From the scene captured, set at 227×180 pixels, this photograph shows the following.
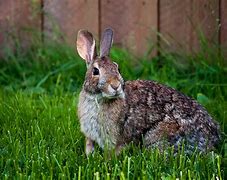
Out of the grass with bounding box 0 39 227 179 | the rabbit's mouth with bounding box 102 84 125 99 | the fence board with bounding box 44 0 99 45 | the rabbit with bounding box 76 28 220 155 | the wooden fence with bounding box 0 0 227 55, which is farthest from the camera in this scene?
the fence board with bounding box 44 0 99 45

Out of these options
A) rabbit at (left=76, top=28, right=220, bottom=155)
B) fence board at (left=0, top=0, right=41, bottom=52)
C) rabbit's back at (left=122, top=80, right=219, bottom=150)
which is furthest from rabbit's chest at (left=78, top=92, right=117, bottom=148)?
fence board at (left=0, top=0, right=41, bottom=52)

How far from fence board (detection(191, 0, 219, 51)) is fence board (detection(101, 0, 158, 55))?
32cm

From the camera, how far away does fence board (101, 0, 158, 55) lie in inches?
242

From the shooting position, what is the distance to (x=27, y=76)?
6055 millimetres

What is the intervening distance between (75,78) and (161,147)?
1792mm

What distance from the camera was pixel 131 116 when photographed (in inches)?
175

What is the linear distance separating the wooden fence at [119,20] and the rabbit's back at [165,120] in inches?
62.1

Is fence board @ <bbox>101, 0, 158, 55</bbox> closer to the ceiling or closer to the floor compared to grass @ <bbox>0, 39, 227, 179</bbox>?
closer to the ceiling

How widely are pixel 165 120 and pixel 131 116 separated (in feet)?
0.64

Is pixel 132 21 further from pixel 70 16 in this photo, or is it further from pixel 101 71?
pixel 101 71

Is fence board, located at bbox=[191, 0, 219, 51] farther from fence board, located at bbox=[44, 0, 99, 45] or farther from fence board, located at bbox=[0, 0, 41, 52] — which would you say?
fence board, located at bbox=[0, 0, 41, 52]

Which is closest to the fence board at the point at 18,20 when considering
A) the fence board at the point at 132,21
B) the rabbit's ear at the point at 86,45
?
the fence board at the point at 132,21

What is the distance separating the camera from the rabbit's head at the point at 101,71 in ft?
13.9

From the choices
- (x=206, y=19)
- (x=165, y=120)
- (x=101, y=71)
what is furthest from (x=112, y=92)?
(x=206, y=19)
